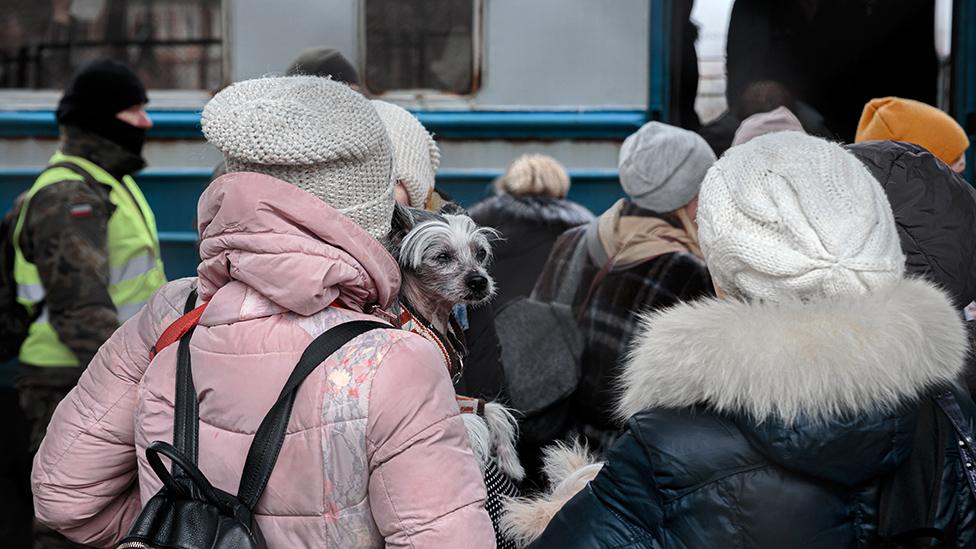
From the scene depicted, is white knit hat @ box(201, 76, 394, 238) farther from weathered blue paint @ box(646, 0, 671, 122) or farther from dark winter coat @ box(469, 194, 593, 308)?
weathered blue paint @ box(646, 0, 671, 122)

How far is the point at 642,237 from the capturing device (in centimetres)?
332

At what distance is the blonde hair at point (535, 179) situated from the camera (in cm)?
421

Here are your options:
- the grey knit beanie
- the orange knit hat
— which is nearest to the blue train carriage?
the grey knit beanie

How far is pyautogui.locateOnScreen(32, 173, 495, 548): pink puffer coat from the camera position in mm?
1470

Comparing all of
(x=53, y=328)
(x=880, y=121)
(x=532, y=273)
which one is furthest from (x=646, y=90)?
(x=53, y=328)

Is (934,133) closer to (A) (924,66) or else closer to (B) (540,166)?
(B) (540,166)

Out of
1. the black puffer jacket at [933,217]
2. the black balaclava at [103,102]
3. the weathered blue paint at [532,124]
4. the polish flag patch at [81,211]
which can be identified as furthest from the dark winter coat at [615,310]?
the black balaclava at [103,102]

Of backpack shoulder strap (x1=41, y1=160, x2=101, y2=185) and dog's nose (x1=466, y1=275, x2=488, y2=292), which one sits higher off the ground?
dog's nose (x1=466, y1=275, x2=488, y2=292)

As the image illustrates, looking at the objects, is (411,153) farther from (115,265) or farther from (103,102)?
(103,102)

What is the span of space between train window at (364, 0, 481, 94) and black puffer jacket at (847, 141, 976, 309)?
2.54 m

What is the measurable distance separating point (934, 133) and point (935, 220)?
2.84 feet

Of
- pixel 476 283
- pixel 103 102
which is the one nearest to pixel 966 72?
pixel 476 283

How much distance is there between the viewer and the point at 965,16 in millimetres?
4516

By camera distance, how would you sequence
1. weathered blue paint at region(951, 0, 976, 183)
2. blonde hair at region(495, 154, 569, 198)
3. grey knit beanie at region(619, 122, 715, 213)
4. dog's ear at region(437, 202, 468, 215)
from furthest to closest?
weathered blue paint at region(951, 0, 976, 183)
blonde hair at region(495, 154, 569, 198)
grey knit beanie at region(619, 122, 715, 213)
dog's ear at region(437, 202, 468, 215)
